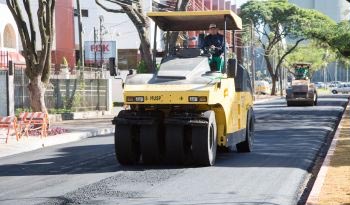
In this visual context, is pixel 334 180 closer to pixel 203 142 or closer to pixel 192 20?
pixel 203 142

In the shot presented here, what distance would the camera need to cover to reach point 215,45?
15.8m

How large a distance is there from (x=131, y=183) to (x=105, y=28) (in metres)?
56.5

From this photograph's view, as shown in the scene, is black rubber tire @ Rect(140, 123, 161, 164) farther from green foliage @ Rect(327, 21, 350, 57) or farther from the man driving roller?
green foliage @ Rect(327, 21, 350, 57)

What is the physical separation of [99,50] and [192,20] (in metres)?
44.6

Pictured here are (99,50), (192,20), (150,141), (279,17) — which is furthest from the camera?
(279,17)

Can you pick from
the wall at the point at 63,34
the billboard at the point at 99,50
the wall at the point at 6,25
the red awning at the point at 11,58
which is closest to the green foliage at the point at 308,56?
the billboard at the point at 99,50

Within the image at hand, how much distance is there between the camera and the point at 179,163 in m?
14.6

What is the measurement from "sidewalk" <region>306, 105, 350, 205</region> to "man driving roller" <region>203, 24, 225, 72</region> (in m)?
3.19

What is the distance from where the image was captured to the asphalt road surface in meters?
10.6

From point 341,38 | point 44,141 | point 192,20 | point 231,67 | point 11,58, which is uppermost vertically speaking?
point 341,38

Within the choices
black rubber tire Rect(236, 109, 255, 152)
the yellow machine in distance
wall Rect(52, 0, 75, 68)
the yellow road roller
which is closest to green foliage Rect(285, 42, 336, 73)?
wall Rect(52, 0, 75, 68)

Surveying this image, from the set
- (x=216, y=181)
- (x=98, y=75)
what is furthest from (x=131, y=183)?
(x=98, y=75)

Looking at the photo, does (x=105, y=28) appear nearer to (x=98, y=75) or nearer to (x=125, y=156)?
(x=98, y=75)

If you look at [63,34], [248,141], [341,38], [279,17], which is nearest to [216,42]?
[248,141]
